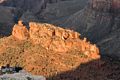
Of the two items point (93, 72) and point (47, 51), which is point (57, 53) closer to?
point (47, 51)

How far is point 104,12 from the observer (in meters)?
133

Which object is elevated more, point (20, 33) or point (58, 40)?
point (58, 40)

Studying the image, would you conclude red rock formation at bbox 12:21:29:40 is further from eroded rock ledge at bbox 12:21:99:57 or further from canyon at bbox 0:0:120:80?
eroded rock ledge at bbox 12:21:99:57

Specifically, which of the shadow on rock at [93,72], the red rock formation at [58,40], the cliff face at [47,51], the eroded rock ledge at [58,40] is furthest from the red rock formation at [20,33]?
the shadow on rock at [93,72]

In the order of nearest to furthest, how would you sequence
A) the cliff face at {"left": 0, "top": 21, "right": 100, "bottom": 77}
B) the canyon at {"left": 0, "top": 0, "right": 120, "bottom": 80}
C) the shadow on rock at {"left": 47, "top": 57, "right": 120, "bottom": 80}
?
1. the shadow on rock at {"left": 47, "top": 57, "right": 120, "bottom": 80}
2. the canyon at {"left": 0, "top": 0, "right": 120, "bottom": 80}
3. the cliff face at {"left": 0, "top": 21, "right": 100, "bottom": 77}

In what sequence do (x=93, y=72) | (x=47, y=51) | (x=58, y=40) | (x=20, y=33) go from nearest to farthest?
(x=93, y=72) < (x=58, y=40) < (x=47, y=51) < (x=20, y=33)

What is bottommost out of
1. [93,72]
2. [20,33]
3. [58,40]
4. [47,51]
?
[93,72]

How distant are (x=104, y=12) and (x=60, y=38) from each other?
5500 centimetres

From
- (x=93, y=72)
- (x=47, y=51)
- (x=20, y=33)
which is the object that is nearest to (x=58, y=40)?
(x=47, y=51)

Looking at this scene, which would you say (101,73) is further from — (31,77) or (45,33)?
(31,77)

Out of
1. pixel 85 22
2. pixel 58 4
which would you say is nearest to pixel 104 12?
pixel 85 22

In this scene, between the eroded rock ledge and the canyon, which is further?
the eroded rock ledge

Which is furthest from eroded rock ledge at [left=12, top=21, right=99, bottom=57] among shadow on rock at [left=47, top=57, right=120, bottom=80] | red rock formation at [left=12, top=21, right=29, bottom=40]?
shadow on rock at [left=47, top=57, right=120, bottom=80]

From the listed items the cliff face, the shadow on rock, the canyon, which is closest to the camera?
the shadow on rock
